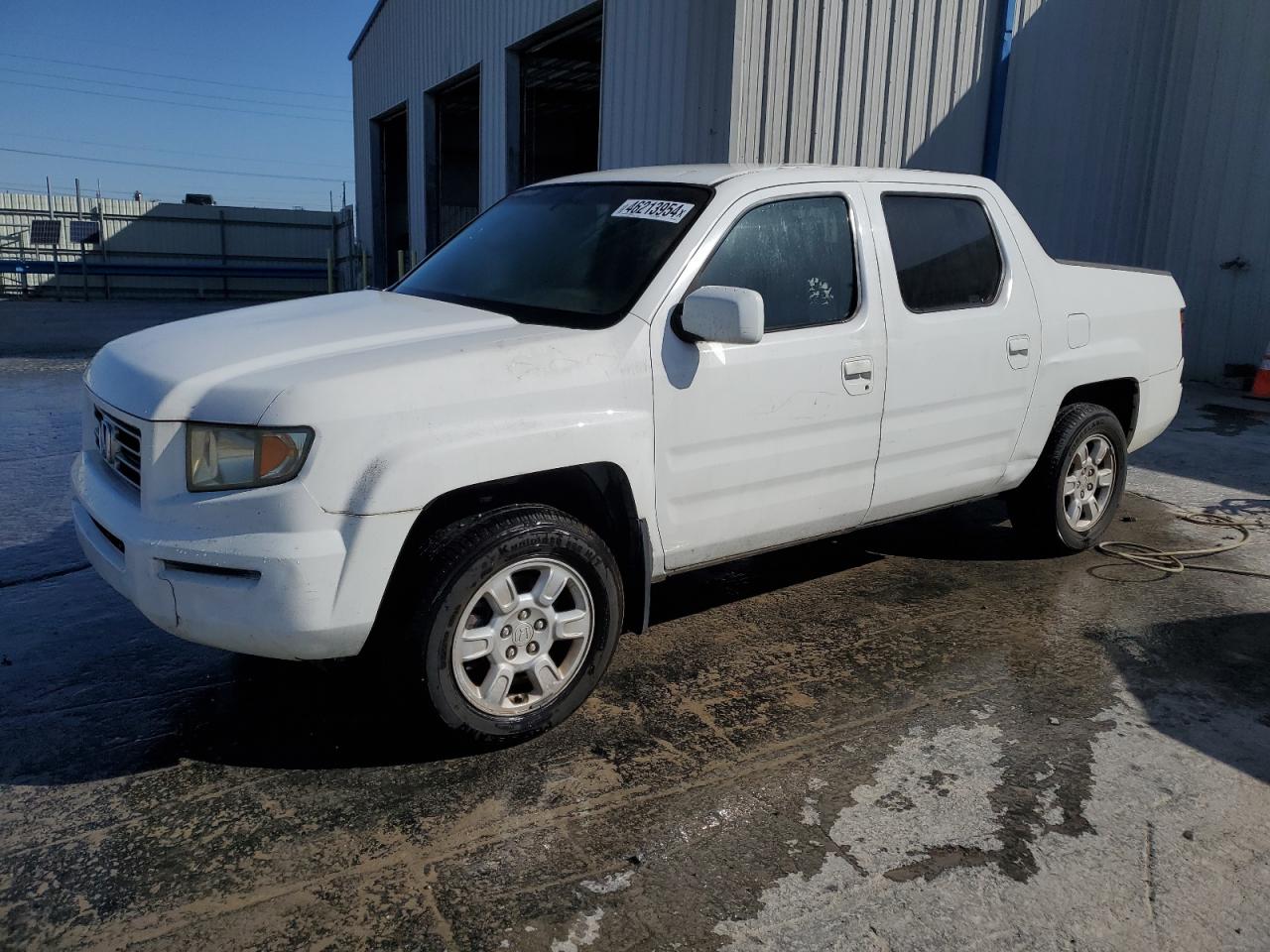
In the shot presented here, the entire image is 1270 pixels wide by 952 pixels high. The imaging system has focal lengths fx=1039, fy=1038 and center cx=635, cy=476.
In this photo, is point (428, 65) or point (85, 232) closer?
point (428, 65)

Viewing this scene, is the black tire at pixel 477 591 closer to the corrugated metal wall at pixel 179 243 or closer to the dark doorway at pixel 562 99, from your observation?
the dark doorway at pixel 562 99

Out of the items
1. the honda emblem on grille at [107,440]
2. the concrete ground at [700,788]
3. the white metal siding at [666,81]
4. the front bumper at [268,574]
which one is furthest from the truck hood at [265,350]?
the white metal siding at [666,81]

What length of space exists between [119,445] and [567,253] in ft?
5.55

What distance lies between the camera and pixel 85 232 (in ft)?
95.0

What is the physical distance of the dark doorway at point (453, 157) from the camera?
18266 millimetres

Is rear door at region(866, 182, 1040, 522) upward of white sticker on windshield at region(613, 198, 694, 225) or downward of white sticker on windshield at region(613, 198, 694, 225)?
downward

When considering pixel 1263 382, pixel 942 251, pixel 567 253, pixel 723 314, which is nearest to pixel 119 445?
pixel 567 253

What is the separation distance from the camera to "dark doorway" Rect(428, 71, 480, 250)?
18.3 m

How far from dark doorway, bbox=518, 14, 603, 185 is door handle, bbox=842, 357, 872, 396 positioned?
29.6 ft

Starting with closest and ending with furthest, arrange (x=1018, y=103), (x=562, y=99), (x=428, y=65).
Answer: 1. (x=1018, y=103)
2. (x=428, y=65)
3. (x=562, y=99)

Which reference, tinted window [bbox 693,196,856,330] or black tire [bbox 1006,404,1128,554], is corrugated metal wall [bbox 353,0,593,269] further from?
tinted window [bbox 693,196,856,330]

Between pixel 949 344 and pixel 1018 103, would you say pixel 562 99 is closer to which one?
pixel 1018 103

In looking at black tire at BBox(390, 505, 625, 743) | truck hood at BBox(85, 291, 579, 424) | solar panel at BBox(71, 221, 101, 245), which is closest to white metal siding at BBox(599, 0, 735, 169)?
truck hood at BBox(85, 291, 579, 424)

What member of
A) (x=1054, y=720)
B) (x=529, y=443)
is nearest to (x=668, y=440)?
(x=529, y=443)
